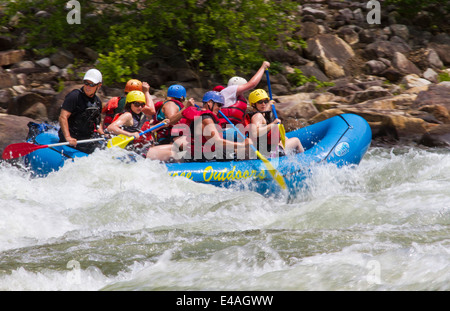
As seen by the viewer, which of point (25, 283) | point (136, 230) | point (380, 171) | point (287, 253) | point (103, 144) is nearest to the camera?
point (25, 283)

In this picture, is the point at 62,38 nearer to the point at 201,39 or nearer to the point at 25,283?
the point at 201,39

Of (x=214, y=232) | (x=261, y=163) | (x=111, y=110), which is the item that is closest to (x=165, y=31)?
(x=111, y=110)

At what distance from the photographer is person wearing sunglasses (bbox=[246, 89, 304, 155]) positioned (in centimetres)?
643

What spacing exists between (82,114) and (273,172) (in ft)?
7.69

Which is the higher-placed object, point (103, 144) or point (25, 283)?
point (25, 283)

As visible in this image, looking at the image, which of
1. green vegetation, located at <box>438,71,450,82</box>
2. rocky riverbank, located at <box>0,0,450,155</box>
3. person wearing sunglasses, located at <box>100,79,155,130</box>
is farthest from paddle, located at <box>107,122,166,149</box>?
green vegetation, located at <box>438,71,450,82</box>

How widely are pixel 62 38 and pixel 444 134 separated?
801 centimetres

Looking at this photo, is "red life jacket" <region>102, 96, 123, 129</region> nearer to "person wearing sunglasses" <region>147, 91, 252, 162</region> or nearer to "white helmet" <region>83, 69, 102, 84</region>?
"white helmet" <region>83, 69, 102, 84</region>

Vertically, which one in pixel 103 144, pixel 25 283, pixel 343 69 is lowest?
pixel 343 69

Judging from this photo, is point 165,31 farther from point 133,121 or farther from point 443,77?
point 443,77

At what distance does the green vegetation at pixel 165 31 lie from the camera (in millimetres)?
11320

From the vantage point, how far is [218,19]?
1140cm

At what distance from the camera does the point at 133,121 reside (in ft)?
22.7

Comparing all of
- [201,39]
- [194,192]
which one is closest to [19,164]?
[194,192]
